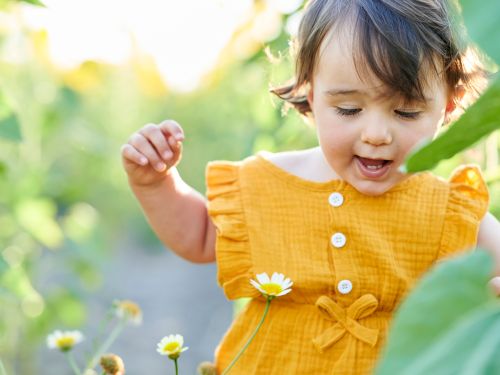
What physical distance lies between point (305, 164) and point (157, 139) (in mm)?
225

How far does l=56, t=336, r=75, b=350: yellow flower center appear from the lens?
47.6 inches

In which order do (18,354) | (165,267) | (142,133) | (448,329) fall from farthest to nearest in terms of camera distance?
(165,267)
(18,354)
(142,133)
(448,329)

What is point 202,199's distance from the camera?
127cm

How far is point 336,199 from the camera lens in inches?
45.8

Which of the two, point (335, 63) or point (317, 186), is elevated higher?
point (335, 63)

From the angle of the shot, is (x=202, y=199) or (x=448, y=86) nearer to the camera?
(x=448, y=86)

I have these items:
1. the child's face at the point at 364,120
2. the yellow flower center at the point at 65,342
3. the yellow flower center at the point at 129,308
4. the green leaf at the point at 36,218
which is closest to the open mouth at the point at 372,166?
the child's face at the point at 364,120

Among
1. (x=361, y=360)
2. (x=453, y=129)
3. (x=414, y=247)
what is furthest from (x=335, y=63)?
(x=453, y=129)

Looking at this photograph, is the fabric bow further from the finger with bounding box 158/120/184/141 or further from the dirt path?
the dirt path

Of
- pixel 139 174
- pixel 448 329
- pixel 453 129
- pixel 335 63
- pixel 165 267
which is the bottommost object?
pixel 448 329

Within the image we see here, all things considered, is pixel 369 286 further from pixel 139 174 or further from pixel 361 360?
pixel 139 174

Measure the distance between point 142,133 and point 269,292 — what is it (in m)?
0.28

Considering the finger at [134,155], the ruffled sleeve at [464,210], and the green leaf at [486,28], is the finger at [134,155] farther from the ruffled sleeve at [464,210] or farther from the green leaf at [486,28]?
the green leaf at [486,28]

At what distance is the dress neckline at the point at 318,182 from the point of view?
117 cm
